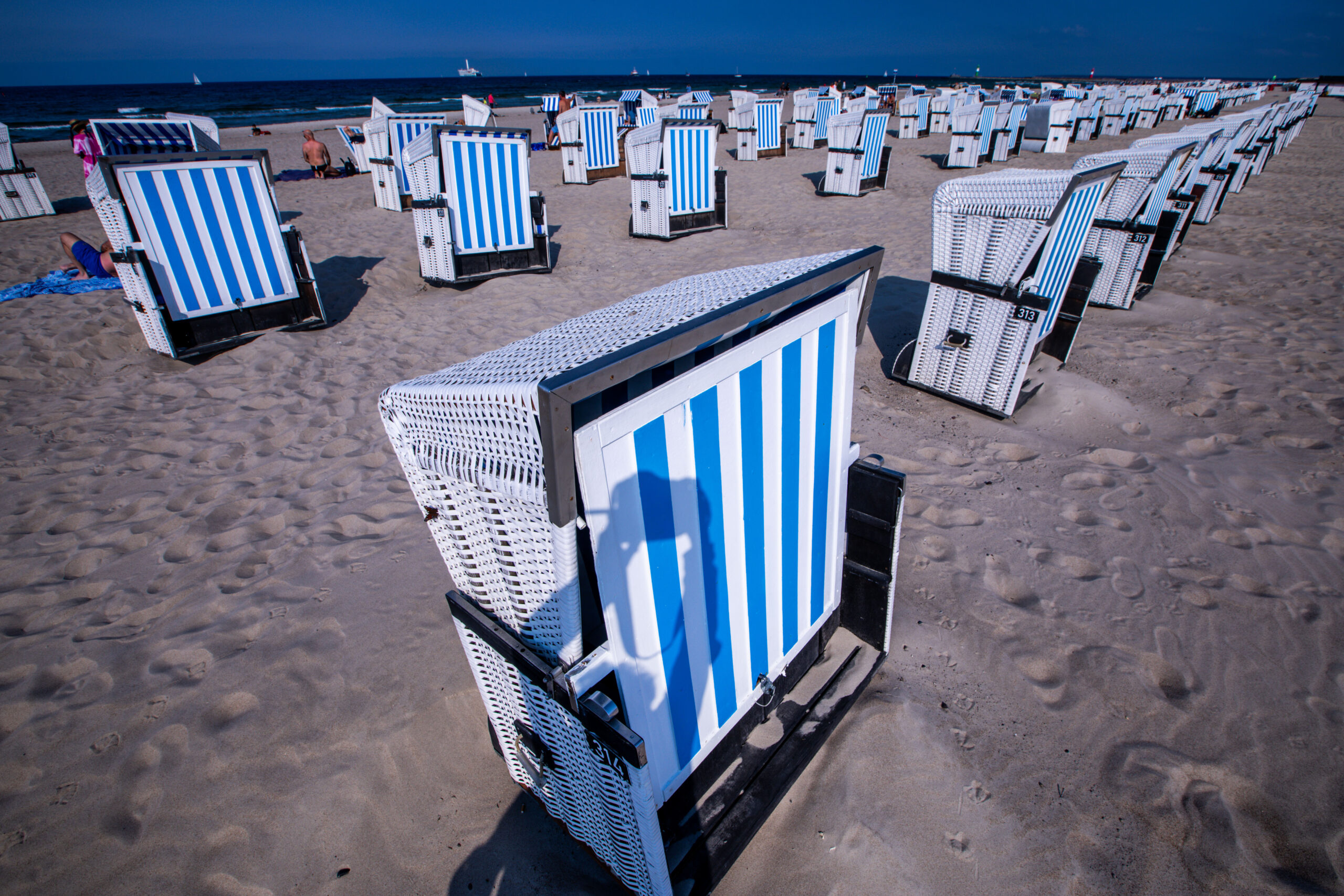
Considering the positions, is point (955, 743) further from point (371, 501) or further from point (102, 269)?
point (102, 269)

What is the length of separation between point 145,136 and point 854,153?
11579mm

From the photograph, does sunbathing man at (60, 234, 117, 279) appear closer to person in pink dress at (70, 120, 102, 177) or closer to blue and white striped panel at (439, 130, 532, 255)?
person in pink dress at (70, 120, 102, 177)

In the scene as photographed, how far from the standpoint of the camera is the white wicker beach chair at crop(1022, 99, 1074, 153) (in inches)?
639

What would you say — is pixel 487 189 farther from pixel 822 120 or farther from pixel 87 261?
pixel 822 120

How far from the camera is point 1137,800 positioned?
1793mm

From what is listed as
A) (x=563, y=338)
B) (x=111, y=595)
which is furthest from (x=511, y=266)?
(x=563, y=338)

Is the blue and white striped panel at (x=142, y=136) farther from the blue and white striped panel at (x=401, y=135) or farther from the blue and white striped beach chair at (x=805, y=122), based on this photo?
the blue and white striped beach chair at (x=805, y=122)

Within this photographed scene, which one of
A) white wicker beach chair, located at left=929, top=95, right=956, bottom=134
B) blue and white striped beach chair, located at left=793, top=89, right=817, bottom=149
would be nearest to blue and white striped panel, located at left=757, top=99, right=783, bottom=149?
blue and white striped beach chair, located at left=793, top=89, right=817, bottom=149

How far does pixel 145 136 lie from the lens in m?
8.70

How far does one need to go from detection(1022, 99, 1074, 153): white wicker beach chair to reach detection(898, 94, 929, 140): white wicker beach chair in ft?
10.9

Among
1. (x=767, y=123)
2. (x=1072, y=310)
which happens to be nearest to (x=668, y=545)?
(x=1072, y=310)

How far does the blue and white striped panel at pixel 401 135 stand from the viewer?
9.91m

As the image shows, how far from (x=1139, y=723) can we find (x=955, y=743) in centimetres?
67

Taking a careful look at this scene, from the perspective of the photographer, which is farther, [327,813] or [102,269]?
[102,269]
